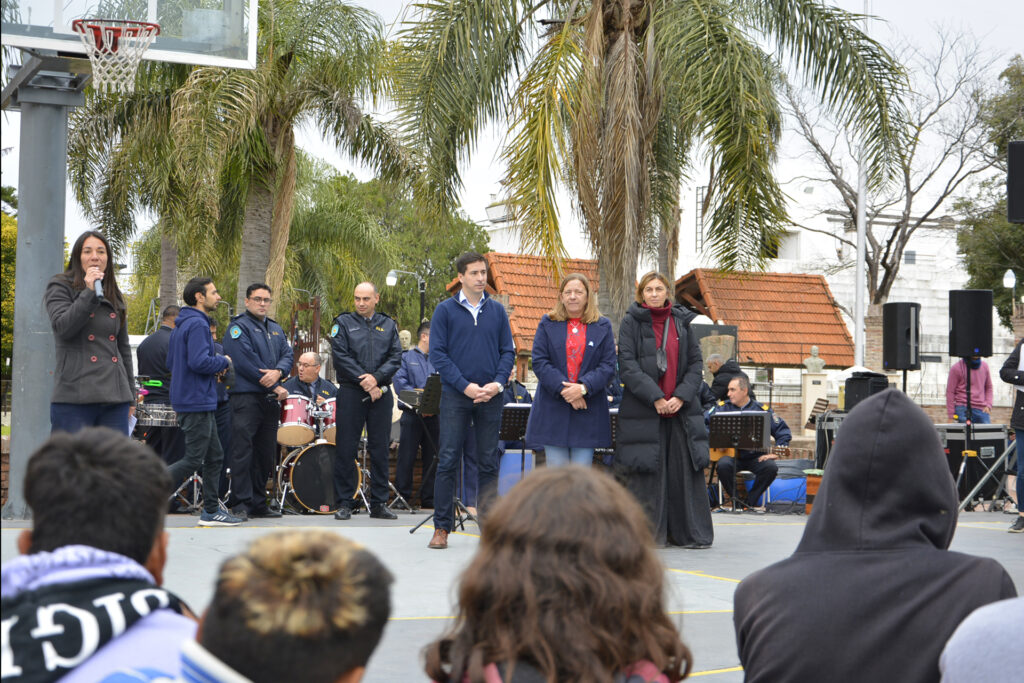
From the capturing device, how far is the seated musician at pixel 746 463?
46.8 ft

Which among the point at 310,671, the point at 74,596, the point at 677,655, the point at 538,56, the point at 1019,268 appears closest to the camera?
the point at 310,671

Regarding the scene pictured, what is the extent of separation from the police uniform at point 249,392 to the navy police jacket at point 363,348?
0.48 m

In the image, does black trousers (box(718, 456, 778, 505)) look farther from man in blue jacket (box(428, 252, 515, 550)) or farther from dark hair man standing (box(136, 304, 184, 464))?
dark hair man standing (box(136, 304, 184, 464))

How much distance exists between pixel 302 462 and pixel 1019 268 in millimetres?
32802

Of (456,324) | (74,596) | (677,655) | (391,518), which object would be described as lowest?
(391,518)

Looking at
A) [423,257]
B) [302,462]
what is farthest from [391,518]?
[423,257]

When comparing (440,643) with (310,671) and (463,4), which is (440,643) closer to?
(310,671)

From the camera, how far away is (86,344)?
7633 mm

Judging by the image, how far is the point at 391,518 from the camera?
10.6 m

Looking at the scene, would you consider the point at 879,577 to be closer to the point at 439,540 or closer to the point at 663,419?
the point at 439,540

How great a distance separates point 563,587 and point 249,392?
857cm

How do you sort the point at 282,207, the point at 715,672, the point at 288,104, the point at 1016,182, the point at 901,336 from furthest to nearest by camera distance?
the point at 282,207 → the point at 288,104 → the point at 901,336 → the point at 1016,182 → the point at 715,672

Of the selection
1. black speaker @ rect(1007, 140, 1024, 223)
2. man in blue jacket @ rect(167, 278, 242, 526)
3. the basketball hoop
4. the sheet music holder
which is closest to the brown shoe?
man in blue jacket @ rect(167, 278, 242, 526)

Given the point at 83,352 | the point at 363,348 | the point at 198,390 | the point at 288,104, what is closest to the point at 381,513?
the point at 363,348
